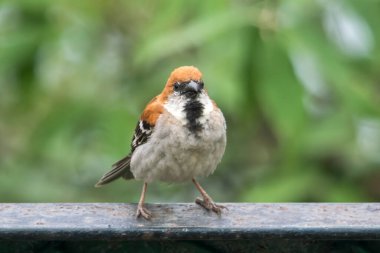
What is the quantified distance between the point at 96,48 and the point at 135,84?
0.38 meters

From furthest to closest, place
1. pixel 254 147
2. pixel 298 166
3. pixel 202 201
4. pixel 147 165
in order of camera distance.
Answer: pixel 254 147
pixel 298 166
pixel 147 165
pixel 202 201

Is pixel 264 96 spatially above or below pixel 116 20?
below

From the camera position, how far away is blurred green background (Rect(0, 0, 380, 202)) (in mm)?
4191

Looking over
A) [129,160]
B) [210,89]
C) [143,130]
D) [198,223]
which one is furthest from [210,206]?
[210,89]

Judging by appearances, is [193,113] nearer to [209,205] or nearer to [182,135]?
[182,135]

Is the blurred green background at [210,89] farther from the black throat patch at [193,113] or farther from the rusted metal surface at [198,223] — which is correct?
the rusted metal surface at [198,223]

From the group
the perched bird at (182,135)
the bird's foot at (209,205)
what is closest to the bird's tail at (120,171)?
the perched bird at (182,135)

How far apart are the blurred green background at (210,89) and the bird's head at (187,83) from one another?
27 centimetres

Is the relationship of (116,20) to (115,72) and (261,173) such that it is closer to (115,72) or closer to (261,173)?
(115,72)

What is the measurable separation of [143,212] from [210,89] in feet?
4.87

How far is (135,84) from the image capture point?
512 cm

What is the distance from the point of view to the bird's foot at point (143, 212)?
3023 mm

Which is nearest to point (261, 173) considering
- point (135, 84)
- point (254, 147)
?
point (254, 147)

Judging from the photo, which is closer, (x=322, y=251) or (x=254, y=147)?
(x=322, y=251)
